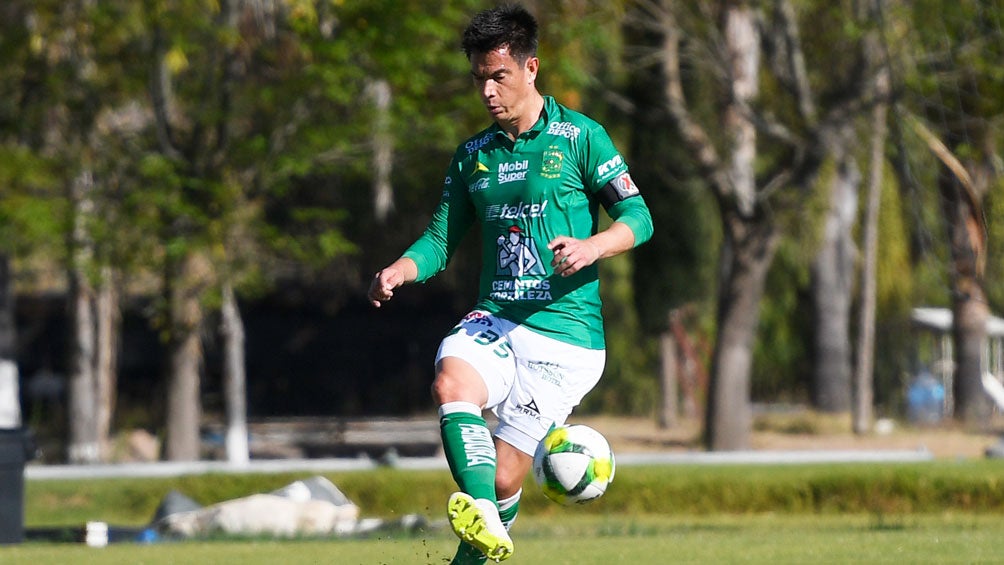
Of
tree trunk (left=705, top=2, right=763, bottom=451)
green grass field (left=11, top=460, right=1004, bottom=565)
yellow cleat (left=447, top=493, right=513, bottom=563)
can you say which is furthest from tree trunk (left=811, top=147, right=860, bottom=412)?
yellow cleat (left=447, top=493, right=513, bottom=563)

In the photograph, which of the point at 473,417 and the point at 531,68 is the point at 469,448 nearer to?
the point at 473,417

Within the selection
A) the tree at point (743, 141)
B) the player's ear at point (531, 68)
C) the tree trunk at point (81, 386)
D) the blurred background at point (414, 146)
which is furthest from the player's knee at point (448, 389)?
the tree trunk at point (81, 386)

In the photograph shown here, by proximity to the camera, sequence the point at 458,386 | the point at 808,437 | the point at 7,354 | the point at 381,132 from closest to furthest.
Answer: the point at 458,386
the point at 381,132
the point at 7,354
the point at 808,437

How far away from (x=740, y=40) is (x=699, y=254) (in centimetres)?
611

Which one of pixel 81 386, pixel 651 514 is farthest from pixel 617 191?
pixel 81 386

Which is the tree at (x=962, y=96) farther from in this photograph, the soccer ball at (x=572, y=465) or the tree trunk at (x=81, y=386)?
the tree trunk at (x=81, y=386)

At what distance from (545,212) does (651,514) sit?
10.3m

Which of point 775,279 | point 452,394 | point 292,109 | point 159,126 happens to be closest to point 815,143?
point 292,109

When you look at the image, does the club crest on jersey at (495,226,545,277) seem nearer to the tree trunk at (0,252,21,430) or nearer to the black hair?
the black hair

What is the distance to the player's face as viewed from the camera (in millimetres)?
7043

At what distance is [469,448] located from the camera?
262 inches

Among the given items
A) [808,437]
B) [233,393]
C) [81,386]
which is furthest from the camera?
[808,437]

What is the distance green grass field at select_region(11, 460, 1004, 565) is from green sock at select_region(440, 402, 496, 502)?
304 cm

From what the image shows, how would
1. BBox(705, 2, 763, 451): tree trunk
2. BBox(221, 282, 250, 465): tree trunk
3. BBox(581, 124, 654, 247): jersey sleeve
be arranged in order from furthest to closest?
BBox(705, 2, 763, 451): tree trunk
BBox(221, 282, 250, 465): tree trunk
BBox(581, 124, 654, 247): jersey sleeve
